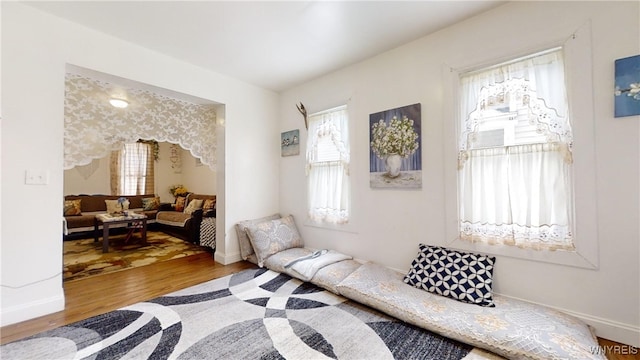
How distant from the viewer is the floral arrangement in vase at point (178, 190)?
669cm

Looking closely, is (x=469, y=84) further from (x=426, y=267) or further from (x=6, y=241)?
(x=6, y=241)

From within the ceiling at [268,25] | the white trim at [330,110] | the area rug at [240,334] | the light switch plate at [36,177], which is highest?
the ceiling at [268,25]

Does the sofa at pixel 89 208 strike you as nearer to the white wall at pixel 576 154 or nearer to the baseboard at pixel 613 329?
the white wall at pixel 576 154

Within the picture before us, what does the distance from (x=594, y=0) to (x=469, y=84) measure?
2.81ft

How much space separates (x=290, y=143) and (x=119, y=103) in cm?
204

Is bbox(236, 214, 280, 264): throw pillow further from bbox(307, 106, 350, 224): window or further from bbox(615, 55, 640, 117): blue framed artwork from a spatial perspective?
bbox(615, 55, 640, 117): blue framed artwork

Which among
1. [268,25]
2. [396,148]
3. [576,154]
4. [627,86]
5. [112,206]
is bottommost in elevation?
[112,206]

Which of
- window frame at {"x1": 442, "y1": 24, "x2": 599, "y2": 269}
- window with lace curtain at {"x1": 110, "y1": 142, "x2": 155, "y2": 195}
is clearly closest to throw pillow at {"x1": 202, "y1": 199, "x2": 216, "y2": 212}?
window with lace curtain at {"x1": 110, "y1": 142, "x2": 155, "y2": 195}

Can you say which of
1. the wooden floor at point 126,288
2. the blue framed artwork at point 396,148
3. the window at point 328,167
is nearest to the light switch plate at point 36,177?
the wooden floor at point 126,288

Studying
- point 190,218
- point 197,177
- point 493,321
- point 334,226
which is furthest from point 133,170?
point 493,321

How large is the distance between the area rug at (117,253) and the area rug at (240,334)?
150 centimetres

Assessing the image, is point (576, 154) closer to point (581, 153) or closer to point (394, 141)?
point (581, 153)

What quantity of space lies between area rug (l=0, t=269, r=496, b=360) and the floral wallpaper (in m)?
1.53

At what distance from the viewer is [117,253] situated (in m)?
3.88
